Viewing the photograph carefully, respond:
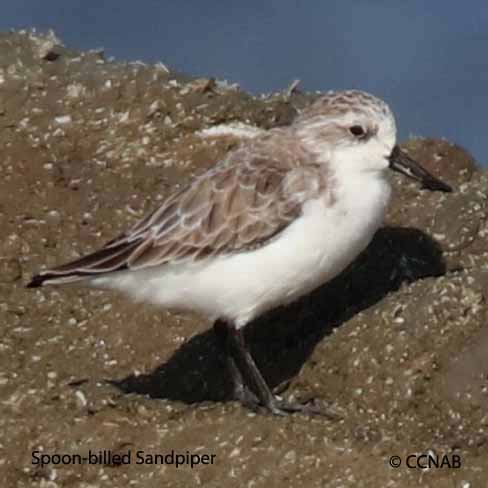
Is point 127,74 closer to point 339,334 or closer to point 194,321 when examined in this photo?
point 194,321

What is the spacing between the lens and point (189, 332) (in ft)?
37.3

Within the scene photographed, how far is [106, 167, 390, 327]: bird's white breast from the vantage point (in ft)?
33.7

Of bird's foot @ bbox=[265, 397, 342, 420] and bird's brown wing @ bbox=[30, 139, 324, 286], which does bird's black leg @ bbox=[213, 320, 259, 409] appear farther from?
bird's brown wing @ bbox=[30, 139, 324, 286]

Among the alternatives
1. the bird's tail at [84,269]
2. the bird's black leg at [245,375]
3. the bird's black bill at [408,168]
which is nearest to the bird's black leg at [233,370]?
the bird's black leg at [245,375]

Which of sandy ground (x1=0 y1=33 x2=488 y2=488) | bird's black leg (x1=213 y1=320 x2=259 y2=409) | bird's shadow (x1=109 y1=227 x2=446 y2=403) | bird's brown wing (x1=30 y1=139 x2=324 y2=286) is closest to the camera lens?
sandy ground (x1=0 y1=33 x2=488 y2=488)

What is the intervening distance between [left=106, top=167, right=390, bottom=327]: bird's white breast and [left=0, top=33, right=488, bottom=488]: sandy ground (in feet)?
1.68

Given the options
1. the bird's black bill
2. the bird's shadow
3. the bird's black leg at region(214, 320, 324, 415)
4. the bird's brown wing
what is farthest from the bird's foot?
the bird's black bill

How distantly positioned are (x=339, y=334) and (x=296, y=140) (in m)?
1.28

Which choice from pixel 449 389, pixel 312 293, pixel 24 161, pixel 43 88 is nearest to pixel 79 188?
pixel 24 161

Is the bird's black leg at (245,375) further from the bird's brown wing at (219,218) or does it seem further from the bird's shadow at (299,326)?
the bird's brown wing at (219,218)

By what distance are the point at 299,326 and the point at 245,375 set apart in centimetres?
77

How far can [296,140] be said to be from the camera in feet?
35.4

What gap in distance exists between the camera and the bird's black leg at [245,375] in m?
10.3

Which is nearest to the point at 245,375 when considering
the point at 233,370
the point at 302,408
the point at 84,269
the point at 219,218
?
the point at 233,370
